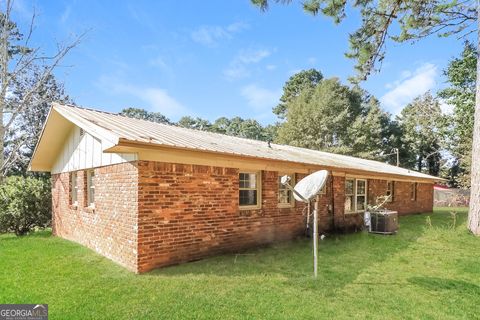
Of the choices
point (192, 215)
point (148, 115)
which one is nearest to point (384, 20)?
point (192, 215)

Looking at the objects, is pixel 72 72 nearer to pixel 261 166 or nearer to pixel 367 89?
pixel 261 166

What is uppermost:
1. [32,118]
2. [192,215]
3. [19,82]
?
[19,82]

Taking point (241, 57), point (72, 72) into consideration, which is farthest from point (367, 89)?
point (72, 72)

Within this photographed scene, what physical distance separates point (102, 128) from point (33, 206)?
911 centimetres

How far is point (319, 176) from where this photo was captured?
6.41m

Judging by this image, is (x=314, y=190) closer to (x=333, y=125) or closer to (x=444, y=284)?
(x=444, y=284)

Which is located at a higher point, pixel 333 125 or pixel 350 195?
pixel 333 125

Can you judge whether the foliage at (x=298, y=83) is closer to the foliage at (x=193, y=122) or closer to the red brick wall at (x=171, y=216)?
the foliage at (x=193, y=122)

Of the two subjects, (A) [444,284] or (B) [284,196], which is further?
(B) [284,196]

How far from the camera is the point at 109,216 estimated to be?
25.4 ft

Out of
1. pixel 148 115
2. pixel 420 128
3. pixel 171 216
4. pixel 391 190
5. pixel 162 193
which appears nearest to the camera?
pixel 162 193

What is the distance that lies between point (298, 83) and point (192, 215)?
125 feet

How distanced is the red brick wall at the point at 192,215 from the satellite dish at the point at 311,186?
2116 millimetres

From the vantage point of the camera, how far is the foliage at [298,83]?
138 ft
